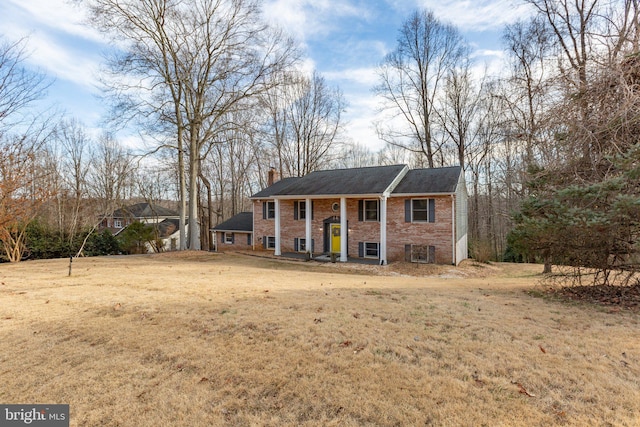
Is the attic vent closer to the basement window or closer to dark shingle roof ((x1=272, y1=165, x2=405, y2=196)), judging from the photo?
the basement window

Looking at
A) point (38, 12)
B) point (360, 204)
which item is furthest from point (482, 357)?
point (38, 12)

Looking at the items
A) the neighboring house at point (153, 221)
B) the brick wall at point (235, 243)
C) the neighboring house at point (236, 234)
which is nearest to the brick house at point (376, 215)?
the neighboring house at point (236, 234)

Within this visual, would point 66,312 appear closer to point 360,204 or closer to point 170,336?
point 170,336

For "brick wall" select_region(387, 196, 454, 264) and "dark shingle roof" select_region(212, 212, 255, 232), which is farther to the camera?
"dark shingle roof" select_region(212, 212, 255, 232)

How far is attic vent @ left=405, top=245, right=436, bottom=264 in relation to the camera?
16.2m

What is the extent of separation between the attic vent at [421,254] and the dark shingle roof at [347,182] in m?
3.57

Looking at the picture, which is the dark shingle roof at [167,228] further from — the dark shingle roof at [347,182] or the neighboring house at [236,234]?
the dark shingle roof at [347,182]

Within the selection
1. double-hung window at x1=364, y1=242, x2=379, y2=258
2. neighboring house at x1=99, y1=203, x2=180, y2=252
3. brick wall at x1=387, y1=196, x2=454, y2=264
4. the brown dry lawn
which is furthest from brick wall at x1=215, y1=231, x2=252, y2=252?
the brown dry lawn

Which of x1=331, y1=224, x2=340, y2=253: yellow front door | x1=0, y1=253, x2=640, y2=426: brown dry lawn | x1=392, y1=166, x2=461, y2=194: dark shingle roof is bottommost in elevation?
x1=0, y1=253, x2=640, y2=426: brown dry lawn

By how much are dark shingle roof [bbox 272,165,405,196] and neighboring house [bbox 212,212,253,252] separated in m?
6.04

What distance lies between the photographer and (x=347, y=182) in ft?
61.5

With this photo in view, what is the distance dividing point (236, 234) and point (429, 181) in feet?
50.4

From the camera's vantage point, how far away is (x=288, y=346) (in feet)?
13.4

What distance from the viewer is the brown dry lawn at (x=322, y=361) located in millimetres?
2832
